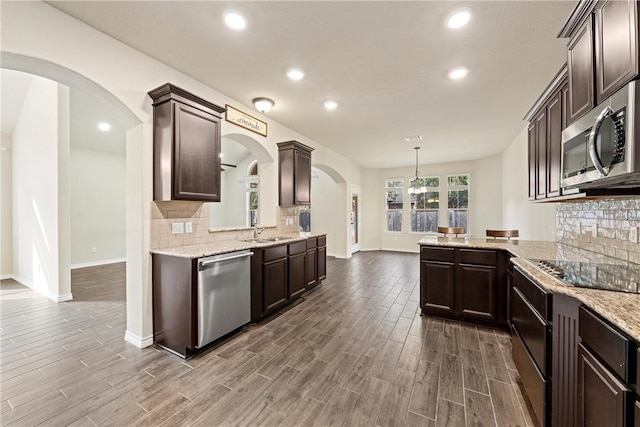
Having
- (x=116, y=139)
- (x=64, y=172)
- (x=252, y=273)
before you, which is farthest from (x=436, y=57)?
(x=116, y=139)

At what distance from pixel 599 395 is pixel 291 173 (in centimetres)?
394

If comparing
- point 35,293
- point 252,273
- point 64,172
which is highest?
point 64,172

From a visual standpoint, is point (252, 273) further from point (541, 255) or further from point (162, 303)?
point (541, 255)

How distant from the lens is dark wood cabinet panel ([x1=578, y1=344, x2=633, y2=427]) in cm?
90

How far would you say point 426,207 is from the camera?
337 inches

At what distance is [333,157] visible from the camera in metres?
6.67

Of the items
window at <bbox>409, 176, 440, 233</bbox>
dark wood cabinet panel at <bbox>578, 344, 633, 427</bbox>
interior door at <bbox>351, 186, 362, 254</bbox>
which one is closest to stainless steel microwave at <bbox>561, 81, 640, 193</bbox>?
dark wood cabinet panel at <bbox>578, 344, 633, 427</bbox>

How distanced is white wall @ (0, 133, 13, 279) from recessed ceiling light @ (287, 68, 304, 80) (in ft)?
21.9

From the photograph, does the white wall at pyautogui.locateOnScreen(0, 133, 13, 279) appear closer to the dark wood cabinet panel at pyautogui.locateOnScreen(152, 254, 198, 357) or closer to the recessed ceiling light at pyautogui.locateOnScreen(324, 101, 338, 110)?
the dark wood cabinet panel at pyautogui.locateOnScreen(152, 254, 198, 357)

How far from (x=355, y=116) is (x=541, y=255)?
3.06 m

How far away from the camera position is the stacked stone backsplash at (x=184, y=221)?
271 cm

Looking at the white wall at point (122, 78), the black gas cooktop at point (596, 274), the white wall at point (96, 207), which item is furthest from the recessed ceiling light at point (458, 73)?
the white wall at point (96, 207)

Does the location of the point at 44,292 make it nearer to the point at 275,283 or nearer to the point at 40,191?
the point at 40,191

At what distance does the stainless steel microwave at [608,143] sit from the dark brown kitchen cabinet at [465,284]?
1.50m
